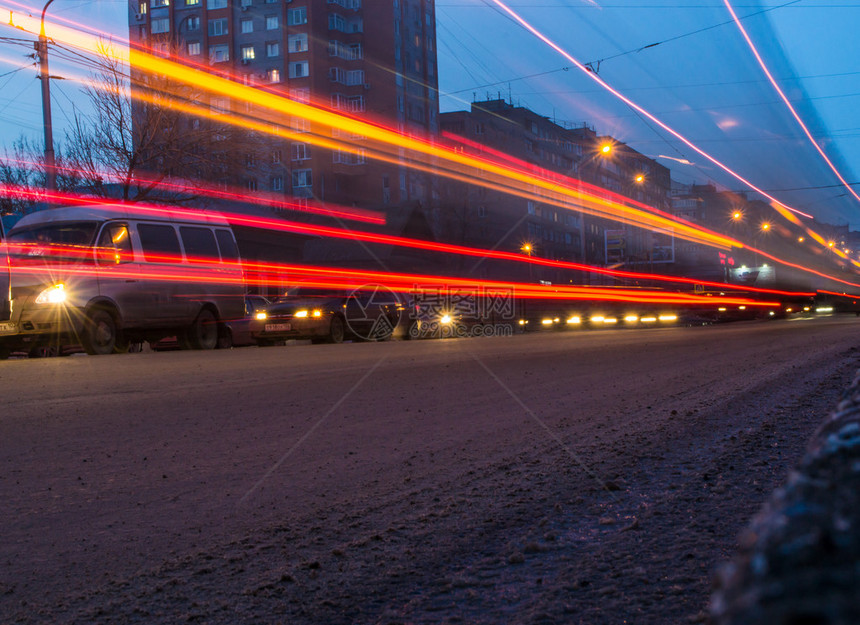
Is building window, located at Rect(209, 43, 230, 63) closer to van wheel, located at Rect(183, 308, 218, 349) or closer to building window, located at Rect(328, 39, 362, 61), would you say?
building window, located at Rect(328, 39, 362, 61)

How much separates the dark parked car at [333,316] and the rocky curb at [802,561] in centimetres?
2054

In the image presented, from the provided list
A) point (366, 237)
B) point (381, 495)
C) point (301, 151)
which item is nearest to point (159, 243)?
point (381, 495)

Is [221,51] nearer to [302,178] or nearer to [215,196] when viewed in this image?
[302,178]

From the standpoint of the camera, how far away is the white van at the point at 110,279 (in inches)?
595

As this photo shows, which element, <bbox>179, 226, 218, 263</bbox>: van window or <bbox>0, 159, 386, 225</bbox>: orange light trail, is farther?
<bbox>0, 159, 386, 225</bbox>: orange light trail

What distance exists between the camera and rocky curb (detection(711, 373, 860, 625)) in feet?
1.55

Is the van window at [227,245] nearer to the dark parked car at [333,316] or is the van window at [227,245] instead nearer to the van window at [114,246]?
the dark parked car at [333,316]

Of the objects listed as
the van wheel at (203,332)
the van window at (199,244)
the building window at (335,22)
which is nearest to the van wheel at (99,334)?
the van wheel at (203,332)

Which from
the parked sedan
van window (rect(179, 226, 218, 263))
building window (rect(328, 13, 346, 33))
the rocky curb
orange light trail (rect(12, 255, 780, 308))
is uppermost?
building window (rect(328, 13, 346, 33))

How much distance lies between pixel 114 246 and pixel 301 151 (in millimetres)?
66262

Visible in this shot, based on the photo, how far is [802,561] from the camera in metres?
0.51

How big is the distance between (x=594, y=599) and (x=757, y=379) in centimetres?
820

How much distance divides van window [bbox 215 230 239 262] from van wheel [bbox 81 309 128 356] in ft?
11.9

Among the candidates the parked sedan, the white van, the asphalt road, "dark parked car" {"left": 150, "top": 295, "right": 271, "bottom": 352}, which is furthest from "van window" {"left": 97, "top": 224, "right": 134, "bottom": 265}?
the asphalt road
